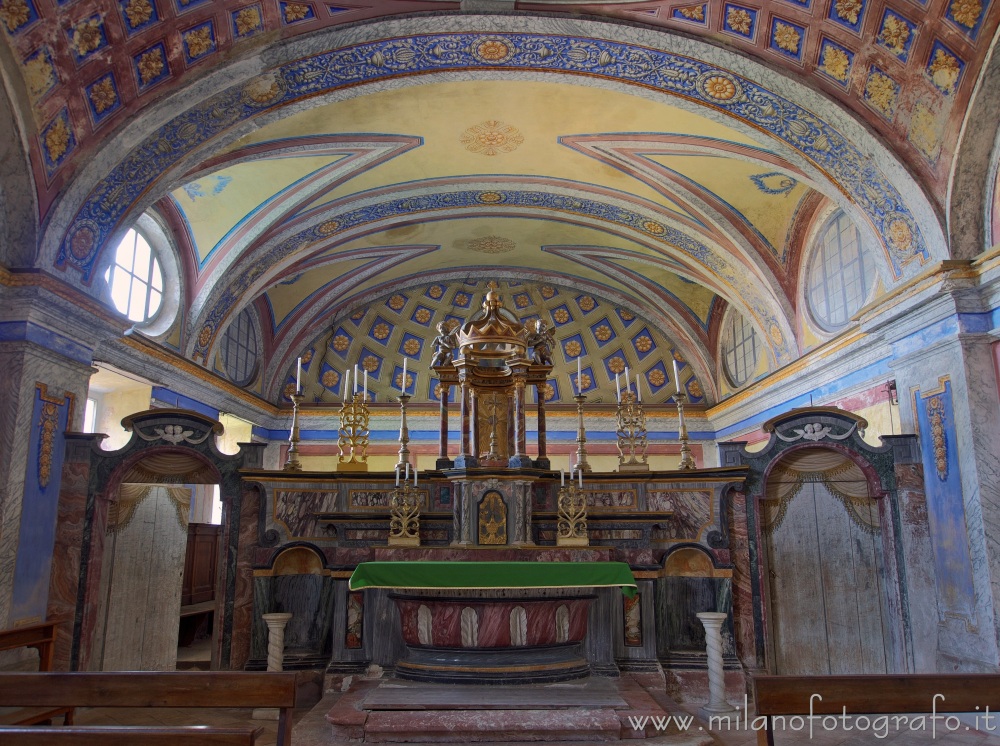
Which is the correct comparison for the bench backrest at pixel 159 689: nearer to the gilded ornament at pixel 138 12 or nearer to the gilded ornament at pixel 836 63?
the gilded ornament at pixel 138 12

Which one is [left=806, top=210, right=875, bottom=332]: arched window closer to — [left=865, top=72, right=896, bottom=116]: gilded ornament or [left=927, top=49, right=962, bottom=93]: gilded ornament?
[left=865, top=72, right=896, bottom=116]: gilded ornament

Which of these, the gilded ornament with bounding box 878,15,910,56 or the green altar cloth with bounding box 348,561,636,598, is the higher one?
the gilded ornament with bounding box 878,15,910,56

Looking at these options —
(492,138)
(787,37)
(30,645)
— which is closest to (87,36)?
(30,645)

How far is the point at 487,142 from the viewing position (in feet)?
38.6

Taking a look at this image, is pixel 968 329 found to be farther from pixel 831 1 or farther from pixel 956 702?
pixel 956 702

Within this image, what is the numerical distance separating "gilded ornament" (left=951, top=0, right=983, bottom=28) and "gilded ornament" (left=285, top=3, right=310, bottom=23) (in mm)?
6354

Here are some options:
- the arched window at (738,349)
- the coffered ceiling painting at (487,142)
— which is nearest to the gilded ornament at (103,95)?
the coffered ceiling painting at (487,142)

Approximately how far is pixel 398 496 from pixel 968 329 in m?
6.24

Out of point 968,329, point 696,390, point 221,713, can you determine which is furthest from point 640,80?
point 696,390

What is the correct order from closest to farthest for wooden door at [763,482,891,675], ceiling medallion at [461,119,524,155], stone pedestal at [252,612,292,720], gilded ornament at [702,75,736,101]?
stone pedestal at [252,612,292,720], wooden door at [763,482,891,675], gilded ornament at [702,75,736,101], ceiling medallion at [461,119,524,155]

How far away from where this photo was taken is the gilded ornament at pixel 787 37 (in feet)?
25.5

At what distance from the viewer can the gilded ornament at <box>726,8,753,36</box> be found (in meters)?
7.76

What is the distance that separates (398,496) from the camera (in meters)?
8.22

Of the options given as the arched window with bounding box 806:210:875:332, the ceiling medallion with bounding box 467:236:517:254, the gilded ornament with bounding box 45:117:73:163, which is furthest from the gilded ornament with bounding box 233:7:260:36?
the arched window with bounding box 806:210:875:332
